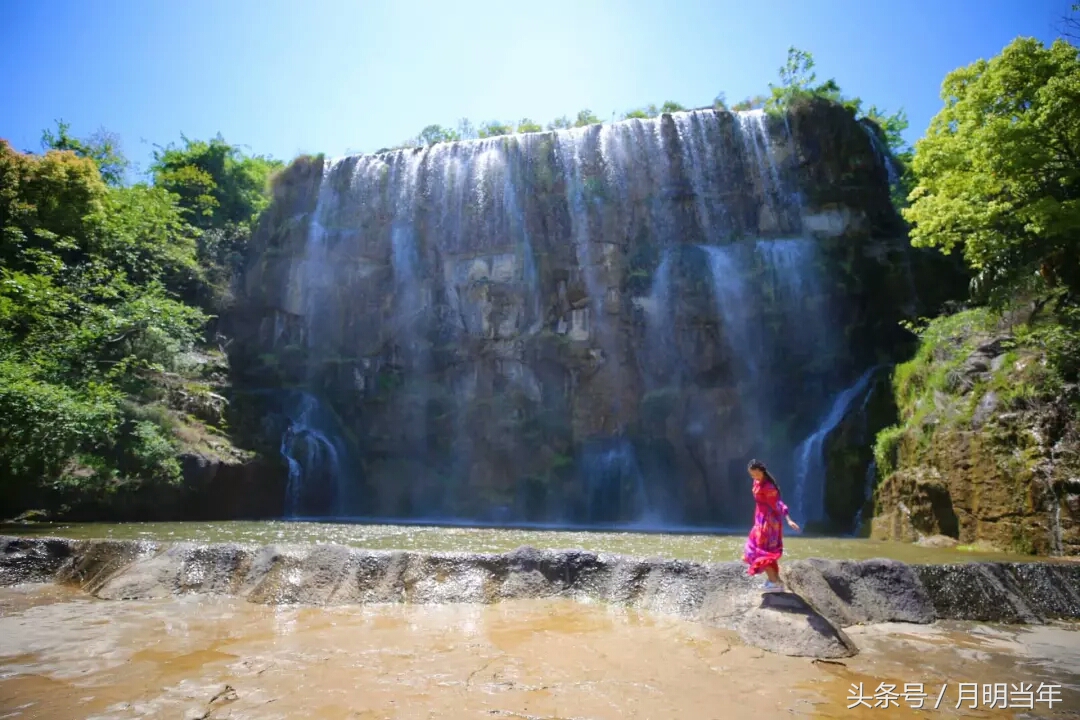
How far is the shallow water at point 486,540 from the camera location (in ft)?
29.9

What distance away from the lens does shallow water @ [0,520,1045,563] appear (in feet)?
29.9

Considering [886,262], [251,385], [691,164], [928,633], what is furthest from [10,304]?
[886,262]

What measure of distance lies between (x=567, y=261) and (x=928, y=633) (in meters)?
16.9

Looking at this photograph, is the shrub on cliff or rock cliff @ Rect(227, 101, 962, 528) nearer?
the shrub on cliff

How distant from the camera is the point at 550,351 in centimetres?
2052

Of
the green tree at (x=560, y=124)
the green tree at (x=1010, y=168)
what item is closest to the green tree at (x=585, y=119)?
the green tree at (x=560, y=124)

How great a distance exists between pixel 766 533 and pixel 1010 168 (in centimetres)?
926

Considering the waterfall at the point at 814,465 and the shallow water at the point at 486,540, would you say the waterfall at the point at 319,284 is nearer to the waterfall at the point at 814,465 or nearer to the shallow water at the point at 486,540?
the shallow water at the point at 486,540

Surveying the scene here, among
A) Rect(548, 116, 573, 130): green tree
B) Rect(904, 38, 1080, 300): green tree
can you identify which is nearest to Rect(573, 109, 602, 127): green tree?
Rect(548, 116, 573, 130): green tree

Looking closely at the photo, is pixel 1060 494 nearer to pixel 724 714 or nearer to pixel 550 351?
pixel 724 714

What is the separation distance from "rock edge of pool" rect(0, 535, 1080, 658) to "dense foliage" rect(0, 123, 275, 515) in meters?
5.87

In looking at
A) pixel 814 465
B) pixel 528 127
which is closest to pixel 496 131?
pixel 528 127

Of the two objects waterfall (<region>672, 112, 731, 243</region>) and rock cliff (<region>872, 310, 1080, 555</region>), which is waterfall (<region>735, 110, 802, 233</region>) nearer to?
waterfall (<region>672, 112, 731, 243</region>)

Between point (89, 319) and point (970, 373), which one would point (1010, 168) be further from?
point (89, 319)
